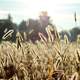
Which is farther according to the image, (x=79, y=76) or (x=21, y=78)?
(x=21, y=78)

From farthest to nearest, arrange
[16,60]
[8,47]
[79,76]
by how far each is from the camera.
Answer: [8,47] → [16,60] → [79,76]

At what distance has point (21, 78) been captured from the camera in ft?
10.6

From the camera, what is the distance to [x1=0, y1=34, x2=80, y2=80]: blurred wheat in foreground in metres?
3.08

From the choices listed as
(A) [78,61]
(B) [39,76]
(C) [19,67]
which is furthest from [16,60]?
(A) [78,61]

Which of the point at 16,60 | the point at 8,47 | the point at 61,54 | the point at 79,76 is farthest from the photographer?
the point at 8,47

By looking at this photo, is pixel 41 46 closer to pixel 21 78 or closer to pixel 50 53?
pixel 50 53

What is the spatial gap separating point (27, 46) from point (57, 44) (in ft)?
1.17

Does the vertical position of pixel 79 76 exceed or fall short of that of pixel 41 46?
it falls short

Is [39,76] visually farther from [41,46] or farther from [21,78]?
[41,46]

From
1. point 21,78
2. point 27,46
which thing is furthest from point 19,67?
point 27,46

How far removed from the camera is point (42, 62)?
128 inches

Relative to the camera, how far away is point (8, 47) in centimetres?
361

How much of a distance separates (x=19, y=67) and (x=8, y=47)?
399mm

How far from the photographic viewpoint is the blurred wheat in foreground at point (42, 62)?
3080 millimetres
